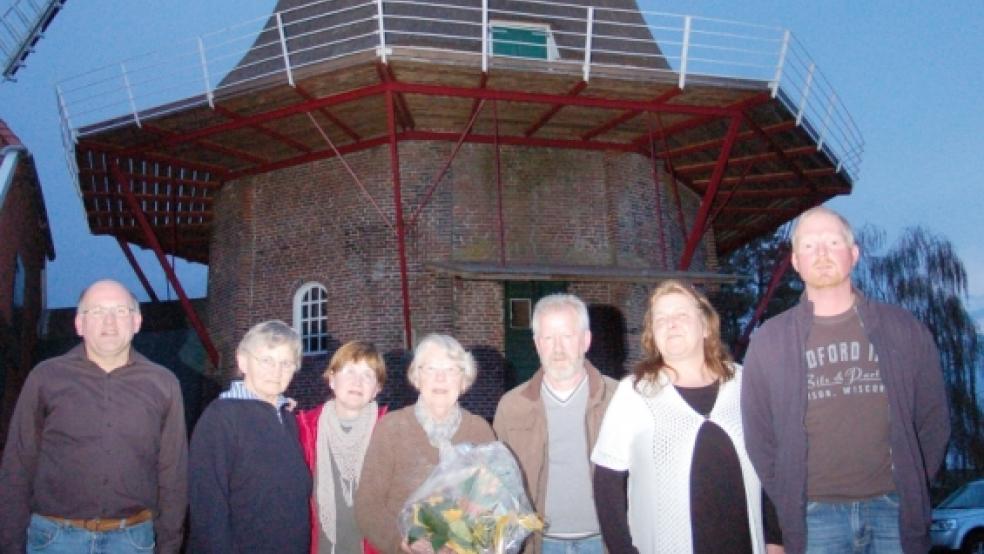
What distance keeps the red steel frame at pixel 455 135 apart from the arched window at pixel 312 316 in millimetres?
1686

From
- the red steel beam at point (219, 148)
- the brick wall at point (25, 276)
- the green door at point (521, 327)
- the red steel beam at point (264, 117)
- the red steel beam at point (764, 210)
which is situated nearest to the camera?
the red steel beam at point (264, 117)

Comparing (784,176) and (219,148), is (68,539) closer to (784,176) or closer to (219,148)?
(219,148)

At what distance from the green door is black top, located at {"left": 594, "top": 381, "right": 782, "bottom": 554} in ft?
30.5

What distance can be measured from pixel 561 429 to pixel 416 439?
63 centimetres

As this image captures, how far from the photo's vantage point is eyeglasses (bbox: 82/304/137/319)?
3736 millimetres

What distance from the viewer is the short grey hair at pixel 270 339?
3689 millimetres

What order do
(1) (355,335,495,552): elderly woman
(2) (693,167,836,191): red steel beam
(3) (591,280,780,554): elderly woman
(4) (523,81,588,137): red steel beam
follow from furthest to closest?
(2) (693,167,836,191): red steel beam → (4) (523,81,588,137): red steel beam → (1) (355,335,495,552): elderly woman → (3) (591,280,780,554): elderly woman

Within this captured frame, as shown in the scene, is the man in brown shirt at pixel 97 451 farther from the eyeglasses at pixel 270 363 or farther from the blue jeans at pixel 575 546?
the blue jeans at pixel 575 546

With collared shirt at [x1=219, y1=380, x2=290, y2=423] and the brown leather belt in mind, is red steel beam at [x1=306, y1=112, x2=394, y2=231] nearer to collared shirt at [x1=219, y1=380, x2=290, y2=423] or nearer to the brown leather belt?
collared shirt at [x1=219, y1=380, x2=290, y2=423]

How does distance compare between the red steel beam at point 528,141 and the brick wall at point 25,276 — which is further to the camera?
the red steel beam at point 528,141

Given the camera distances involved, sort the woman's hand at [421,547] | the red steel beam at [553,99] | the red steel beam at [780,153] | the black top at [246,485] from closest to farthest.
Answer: the woman's hand at [421,547], the black top at [246,485], the red steel beam at [553,99], the red steel beam at [780,153]

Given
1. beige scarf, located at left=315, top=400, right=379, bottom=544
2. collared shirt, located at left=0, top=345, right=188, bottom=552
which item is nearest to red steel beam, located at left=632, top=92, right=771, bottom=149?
beige scarf, located at left=315, top=400, right=379, bottom=544

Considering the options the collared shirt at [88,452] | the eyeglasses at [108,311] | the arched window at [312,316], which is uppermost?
the arched window at [312,316]

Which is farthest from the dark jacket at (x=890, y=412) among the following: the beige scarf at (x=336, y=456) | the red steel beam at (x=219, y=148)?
the red steel beam at (x=219, y=148)
